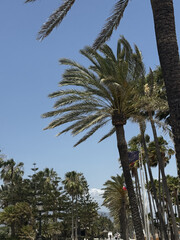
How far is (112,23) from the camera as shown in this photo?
33.5ft

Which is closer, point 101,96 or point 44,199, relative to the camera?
point 101,96

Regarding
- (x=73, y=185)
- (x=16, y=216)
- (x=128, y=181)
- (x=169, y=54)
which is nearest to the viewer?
(x=169, y=54)

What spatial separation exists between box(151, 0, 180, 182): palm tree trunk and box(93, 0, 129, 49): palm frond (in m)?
2.44

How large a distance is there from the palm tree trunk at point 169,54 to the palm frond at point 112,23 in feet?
8.01

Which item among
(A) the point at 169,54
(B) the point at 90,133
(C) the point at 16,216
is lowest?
(C) the point at 16,216

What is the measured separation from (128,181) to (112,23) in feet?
26.7

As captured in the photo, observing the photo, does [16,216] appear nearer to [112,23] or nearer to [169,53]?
[112,23]

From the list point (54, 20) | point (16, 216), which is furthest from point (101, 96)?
point (16, 216)

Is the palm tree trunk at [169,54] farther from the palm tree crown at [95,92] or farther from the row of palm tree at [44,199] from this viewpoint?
the row of palm tree at [44,199]

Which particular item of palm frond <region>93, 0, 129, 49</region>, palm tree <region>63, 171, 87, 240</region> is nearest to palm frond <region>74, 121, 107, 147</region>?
palm frond <region>93, 0, 129, 49</region>

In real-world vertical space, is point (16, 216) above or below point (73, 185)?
below

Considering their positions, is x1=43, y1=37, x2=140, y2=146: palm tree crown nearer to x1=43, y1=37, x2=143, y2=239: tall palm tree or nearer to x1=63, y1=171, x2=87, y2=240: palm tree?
x1=43, y1=37, x2=143, y2=239: tall palm tree

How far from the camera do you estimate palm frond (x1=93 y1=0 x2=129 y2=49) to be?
952 cm

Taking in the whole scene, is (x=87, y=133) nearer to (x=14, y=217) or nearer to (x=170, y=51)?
(x=170, y=51)
